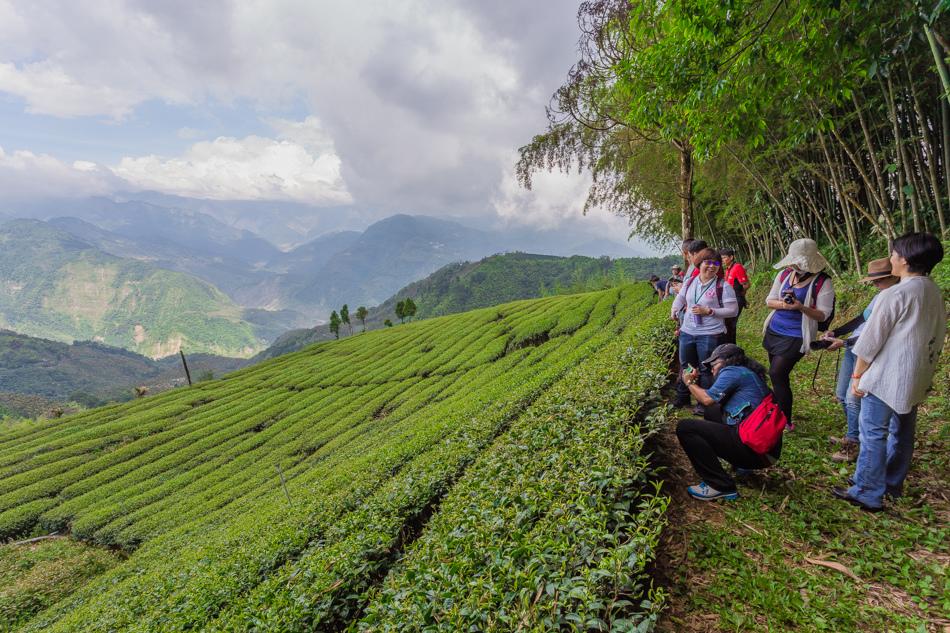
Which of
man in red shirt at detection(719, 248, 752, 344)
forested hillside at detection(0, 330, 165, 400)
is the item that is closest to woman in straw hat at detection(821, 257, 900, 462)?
man in red shirt at detection(719, 248, 752, 344)

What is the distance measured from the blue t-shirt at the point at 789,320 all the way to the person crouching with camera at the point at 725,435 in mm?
1192

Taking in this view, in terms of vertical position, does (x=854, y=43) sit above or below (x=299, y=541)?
above

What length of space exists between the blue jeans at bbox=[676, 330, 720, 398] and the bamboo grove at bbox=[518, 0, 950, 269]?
2.34 metres

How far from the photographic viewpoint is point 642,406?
12.9 feet

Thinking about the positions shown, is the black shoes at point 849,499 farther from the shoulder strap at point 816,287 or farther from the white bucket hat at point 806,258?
the white bucket hat at point 806,258

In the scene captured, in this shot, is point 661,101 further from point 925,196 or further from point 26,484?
point 26,484

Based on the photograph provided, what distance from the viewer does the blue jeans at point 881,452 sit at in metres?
2.95

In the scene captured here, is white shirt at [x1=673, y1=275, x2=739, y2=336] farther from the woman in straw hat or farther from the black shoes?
the black shoes

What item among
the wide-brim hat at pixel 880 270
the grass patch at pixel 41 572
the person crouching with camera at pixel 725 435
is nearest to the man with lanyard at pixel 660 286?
the wide-brim hat at pixel 880 270

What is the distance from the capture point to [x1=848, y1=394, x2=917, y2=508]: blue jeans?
2.95 meters

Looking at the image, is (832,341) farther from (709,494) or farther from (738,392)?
(709,494)

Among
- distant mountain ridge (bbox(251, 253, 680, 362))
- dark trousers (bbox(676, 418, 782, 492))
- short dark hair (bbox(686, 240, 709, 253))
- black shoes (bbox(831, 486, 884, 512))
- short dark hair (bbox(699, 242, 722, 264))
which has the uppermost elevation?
distant mountain ridge (bbox(251, 253, 680, 362))

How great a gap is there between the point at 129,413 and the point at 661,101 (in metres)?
37.9

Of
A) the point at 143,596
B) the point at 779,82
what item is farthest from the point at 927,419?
the point at 143,596
